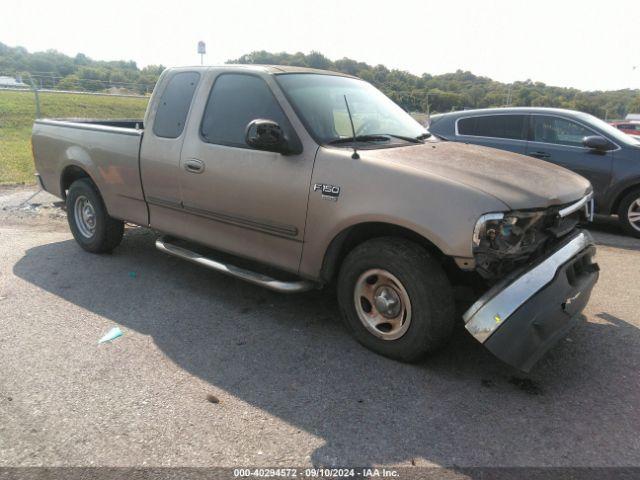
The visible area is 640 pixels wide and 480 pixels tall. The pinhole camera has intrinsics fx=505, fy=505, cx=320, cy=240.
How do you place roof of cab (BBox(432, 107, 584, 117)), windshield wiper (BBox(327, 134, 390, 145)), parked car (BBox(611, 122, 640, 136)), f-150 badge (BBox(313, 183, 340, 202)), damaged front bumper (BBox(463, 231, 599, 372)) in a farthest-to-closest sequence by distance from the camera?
parked car (BBox(611, 122, 640, 136)), roof of cab (BBox(432, 107, 584, 117)), windshield wiper (BBox(327, 134, 390, 145)), f-150 badge (BBox(313, 183, 340, 202)), damaged front bumper (BBox(463, 231, 599, 372))

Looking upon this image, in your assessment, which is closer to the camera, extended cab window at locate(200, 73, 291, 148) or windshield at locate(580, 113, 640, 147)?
extended cab window at locate(200, 73, 291, 148)

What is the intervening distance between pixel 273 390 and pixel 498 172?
201 cm

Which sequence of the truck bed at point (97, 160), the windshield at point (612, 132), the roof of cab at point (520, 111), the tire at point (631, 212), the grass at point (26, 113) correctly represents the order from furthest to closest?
1. the grass at point (26, 113)
2. the roof of cab at point (520, 111)
3. the windshield at point (612, 132)
4. the tire at point (631, 212)
5. the truck bed at point (97, 160)

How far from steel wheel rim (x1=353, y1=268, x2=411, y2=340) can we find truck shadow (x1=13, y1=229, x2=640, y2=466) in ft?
0.72

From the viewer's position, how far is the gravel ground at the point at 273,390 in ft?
8.40

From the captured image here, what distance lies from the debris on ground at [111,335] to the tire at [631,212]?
21.4 ft

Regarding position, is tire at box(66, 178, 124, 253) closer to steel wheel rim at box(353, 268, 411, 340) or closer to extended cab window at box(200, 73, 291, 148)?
extended cab window at box(200, 73, 291, 148)

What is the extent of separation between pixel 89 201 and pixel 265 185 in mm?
2711

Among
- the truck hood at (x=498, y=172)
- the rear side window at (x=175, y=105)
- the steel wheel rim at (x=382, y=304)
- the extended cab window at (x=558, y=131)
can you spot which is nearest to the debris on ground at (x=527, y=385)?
the steel wheel rim at (x=382, y=304)

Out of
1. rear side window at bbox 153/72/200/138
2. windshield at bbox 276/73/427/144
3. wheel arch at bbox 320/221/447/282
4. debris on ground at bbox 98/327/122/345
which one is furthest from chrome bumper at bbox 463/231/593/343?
rear side window at bbox 153/72/200/138

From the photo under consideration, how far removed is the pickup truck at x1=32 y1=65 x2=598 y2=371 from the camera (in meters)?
2.94

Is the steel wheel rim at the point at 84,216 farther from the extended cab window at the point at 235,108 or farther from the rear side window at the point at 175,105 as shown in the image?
the extended cab window at the point at 235,108

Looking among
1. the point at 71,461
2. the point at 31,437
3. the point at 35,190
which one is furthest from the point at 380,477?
the point at 35,190

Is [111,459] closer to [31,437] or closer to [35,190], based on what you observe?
[31,437]
